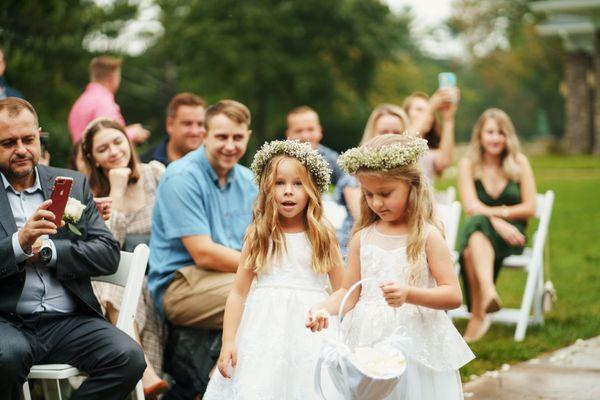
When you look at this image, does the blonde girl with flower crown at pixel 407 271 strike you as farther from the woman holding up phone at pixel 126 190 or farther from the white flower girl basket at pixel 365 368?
the woman holding up phone at pixel 126 190

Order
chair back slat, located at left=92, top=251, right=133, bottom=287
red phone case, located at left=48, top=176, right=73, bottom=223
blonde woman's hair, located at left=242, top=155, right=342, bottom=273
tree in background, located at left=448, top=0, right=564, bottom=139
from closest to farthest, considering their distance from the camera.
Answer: red phone case, located at left=48, top=176, right=73, bottom=223 < blonde woman's hair, located at left=242, top=155, right=342, bottom=273 < chair back slat, located at left=92, top=251, right=133, bottom=287 < tree in background, located at left=448, top=0, right=564, bottom=139

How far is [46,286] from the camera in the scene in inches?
176

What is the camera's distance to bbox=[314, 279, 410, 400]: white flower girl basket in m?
3.33

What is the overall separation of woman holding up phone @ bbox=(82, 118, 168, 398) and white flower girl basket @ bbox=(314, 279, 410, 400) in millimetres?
2102

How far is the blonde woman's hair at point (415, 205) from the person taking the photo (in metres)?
4.00

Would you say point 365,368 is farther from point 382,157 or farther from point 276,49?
point 276,49

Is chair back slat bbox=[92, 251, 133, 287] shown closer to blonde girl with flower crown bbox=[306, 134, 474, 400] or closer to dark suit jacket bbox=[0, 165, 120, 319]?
dark suit jacket bbox=[0, 165, 120, 319]

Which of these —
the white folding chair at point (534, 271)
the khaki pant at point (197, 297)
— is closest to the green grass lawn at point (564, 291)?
the white folding chair at point (534, 271)

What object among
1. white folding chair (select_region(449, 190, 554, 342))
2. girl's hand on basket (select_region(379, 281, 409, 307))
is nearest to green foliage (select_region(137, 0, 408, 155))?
white folding chair (select_region(449, 190, 554, 342))

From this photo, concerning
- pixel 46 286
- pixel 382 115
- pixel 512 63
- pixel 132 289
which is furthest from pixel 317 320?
pixel 512 63

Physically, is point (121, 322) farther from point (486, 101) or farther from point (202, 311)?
point (486, 101)

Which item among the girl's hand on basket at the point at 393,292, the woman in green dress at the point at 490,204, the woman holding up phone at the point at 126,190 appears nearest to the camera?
the girl's hand on basket at the point at 393,292

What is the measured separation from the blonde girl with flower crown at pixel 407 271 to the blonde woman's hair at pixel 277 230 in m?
0.33

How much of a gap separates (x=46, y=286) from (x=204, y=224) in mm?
1162
